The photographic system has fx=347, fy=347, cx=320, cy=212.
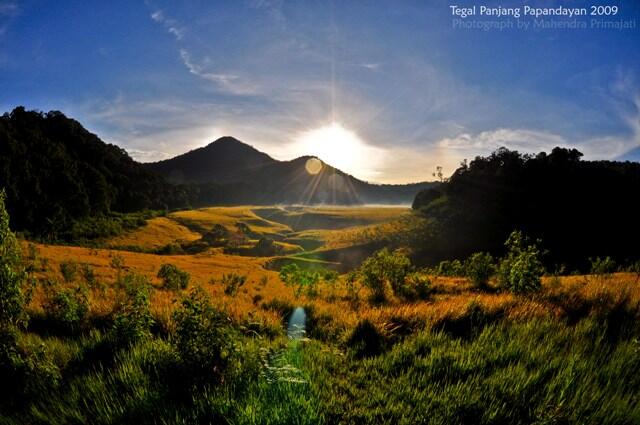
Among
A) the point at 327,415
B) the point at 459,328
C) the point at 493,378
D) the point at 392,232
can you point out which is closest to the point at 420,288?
the point at 459,328

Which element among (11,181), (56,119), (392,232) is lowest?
(392,232)

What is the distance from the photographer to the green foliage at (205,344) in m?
4.32

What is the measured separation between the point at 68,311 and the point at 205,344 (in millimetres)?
4398

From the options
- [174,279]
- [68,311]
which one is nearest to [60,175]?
[174,279]

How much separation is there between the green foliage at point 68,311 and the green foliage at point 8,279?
6.50 feet

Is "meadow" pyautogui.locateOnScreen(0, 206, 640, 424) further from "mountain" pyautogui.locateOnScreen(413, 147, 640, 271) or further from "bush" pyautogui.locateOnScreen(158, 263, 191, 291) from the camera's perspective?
"mountain" pyautogui.locateOnScreen(413, 147, 640, 271)

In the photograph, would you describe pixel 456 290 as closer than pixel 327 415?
No

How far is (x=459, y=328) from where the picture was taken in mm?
6203

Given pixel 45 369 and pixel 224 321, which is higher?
pixel 224 321

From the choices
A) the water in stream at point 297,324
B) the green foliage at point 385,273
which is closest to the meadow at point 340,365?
the water in stream at point 297,324

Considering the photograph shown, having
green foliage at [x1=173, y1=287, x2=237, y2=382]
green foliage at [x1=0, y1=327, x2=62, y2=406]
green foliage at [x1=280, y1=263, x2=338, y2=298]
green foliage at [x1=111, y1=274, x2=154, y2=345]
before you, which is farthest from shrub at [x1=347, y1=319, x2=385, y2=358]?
green foliage at [x1=280, y1=263, x2=338, y2=298]

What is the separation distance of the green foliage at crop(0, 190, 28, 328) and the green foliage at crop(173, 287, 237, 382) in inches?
96.9

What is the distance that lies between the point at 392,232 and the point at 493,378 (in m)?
102

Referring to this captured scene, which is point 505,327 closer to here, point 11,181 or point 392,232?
point 392,232
